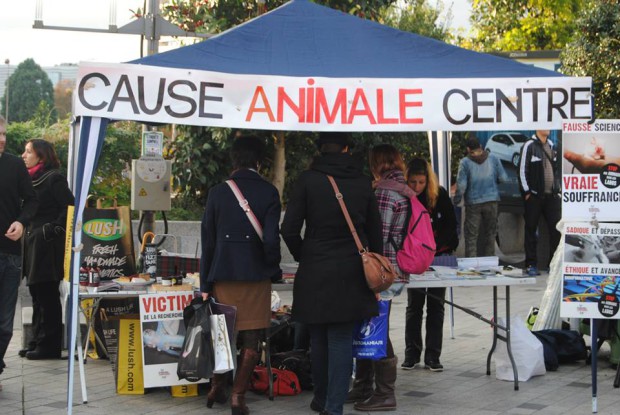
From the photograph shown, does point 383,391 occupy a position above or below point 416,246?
below

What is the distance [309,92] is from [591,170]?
78.8 inches

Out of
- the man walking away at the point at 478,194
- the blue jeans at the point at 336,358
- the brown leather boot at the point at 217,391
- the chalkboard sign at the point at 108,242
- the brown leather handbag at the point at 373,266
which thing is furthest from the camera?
the man walking away at the point at 478,194

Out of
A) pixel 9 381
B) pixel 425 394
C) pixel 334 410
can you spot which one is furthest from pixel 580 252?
pixel 9 381

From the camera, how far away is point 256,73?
6.61 meters

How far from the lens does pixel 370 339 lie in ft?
21.6

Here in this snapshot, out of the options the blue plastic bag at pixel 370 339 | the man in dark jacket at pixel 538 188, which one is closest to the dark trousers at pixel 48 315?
the blue plastic bag at pixel 370 339

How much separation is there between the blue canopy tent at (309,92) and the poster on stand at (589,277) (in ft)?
2.86

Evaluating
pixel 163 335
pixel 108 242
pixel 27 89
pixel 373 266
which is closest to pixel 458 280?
pixel 373 266

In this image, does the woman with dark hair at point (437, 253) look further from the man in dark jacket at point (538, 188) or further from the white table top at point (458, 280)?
the man in dark jacket at point (538, 188)

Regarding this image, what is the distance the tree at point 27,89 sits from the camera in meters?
82.1

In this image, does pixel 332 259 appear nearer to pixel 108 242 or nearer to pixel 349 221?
pixel 349 221

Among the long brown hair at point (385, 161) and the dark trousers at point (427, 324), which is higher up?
the long brown hair at point (385, 161)

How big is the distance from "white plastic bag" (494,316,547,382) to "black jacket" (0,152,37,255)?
3.77 m

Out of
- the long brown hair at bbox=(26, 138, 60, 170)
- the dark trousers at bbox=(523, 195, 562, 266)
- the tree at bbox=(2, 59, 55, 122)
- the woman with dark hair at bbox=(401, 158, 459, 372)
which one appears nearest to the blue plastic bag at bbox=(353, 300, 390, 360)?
the woman with dark hair at bbox=(401, 158, 459, 372)
